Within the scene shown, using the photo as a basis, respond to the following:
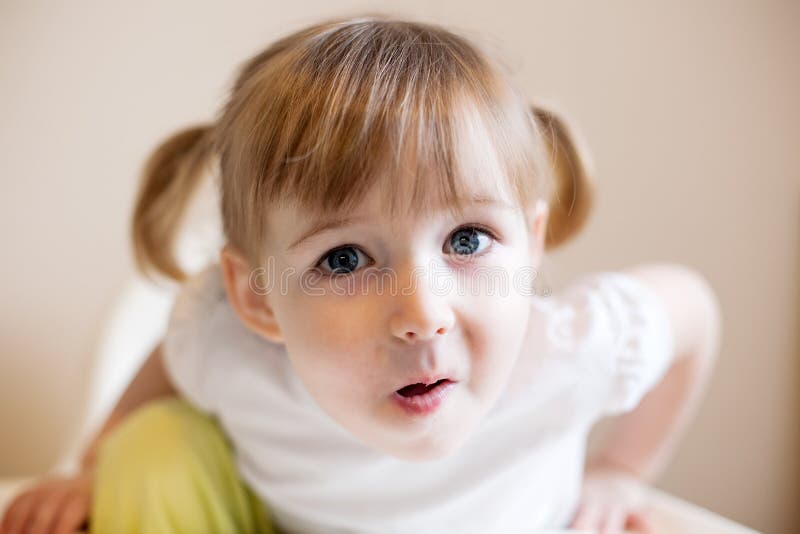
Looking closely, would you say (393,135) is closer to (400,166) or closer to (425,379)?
(400,166)

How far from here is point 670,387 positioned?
26.8 inches

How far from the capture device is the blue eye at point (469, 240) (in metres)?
0.44

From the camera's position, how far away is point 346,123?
1.34ft

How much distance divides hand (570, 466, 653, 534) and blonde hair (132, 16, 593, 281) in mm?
282

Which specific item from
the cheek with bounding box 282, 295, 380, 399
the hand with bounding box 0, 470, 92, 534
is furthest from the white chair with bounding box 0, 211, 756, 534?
the cheek with bounding box 282, 295, 380, 399

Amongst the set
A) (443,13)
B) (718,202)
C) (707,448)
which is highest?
(443,13)

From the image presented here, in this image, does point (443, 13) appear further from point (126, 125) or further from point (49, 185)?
point (49, 185)

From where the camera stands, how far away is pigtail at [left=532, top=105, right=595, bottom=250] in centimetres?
57

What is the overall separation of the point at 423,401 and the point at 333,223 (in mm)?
113

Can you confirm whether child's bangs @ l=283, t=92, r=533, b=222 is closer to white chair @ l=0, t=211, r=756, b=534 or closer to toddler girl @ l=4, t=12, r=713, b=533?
toddler girl @ l=4, t=12, r=713, b=533

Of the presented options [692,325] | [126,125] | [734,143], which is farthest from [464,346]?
[126,125]

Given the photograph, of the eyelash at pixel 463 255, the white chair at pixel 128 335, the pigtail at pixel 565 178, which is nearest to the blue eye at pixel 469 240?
the eyelash at pixel 463 255

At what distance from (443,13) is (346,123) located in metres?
0.53

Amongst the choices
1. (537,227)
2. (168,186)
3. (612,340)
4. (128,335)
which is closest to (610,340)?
(612,340)
